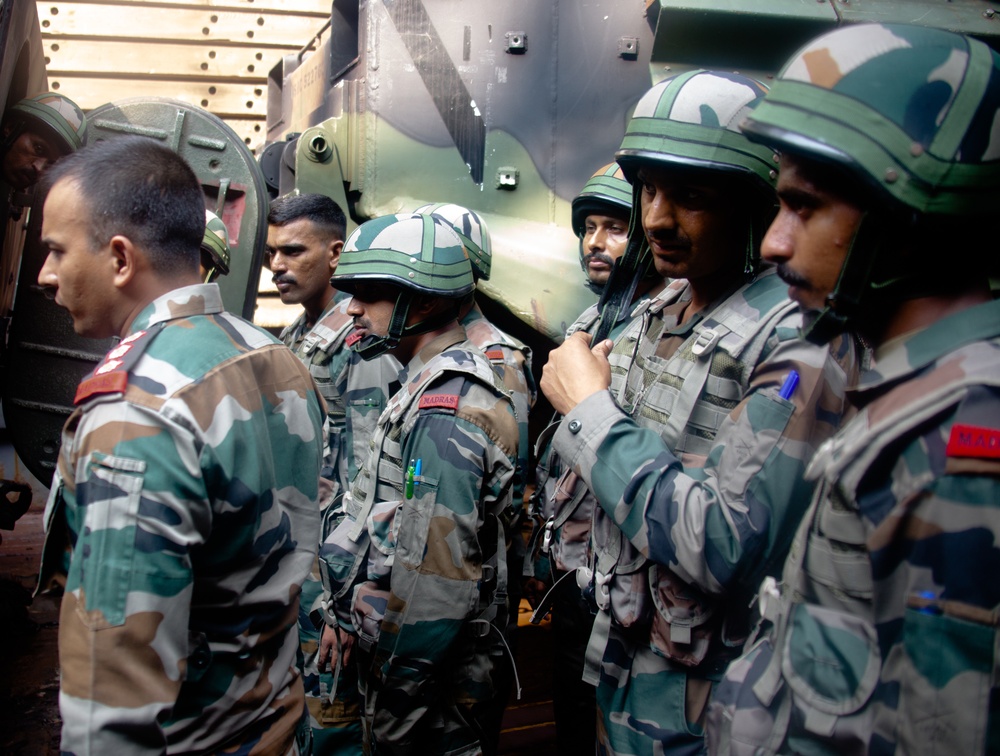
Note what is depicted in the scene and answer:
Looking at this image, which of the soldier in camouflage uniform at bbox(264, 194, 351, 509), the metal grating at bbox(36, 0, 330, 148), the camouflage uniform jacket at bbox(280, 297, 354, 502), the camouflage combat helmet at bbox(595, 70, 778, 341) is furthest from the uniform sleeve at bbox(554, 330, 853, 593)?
the metal grating at bbox(36, 0, 330, 148)

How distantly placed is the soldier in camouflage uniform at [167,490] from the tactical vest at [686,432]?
621 mm

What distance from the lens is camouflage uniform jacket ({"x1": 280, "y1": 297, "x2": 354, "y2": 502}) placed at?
3545mm

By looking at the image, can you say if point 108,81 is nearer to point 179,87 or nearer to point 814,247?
point 179,87

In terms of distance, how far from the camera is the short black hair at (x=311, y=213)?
4.09 metres

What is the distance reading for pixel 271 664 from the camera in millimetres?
1621

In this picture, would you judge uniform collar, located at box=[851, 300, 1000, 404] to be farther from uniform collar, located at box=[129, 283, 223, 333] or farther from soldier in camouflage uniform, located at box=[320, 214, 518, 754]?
soldier in camouflage uniform, located at box=[320, 214, 518, 754]

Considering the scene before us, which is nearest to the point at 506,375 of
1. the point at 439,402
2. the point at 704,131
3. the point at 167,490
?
the point at 439,402

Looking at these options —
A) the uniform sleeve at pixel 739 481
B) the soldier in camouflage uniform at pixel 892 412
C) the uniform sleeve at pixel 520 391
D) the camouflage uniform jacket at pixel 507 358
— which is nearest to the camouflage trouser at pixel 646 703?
the uniform sleeve at pixel 739 481

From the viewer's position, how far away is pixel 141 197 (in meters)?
1.59

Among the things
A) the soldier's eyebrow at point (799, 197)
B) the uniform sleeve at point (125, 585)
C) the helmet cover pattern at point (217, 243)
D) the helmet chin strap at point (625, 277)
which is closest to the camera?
the soldier's eyebrow at point (799, 197)

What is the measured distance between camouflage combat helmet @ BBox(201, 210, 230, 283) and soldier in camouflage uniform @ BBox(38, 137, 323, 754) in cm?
227

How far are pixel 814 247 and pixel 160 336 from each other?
3.59 ft

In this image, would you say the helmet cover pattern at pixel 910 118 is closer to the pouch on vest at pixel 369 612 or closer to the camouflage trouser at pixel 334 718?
the pouch on vest at pixel 369 612

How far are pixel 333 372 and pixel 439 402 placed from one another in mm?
1466
